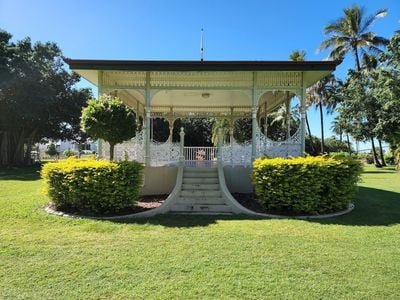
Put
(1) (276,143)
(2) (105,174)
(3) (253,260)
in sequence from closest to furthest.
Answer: (3) (253,260) < (2) (105,174) < (1) (276,143)

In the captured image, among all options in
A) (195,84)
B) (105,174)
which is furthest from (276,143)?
(105,174)

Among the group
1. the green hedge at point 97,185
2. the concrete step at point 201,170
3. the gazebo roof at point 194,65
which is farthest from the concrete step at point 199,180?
the gazebo roof at point 194,65

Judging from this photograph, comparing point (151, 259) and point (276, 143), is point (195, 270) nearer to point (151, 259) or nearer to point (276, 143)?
point (151, 259)

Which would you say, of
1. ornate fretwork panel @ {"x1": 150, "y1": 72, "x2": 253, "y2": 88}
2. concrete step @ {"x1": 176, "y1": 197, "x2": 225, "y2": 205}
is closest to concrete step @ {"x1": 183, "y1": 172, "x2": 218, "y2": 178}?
concrete step @ {"x1": 176, "y1": 197, "x2": 225, "y2": 205}

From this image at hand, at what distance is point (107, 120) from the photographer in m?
8.85

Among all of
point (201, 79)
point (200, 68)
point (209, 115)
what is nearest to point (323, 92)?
point (209, 115)

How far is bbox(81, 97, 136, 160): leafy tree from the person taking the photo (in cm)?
884

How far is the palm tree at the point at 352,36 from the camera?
94.3 ft

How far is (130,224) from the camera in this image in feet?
24.0

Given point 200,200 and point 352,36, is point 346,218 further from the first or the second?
point 352,36

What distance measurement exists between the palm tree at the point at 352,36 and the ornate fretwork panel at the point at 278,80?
20.6 m

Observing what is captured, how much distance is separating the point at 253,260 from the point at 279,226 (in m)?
2.33

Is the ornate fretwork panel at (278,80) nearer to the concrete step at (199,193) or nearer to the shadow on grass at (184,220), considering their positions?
the concrete step at (199,193)

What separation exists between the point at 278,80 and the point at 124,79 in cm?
481
